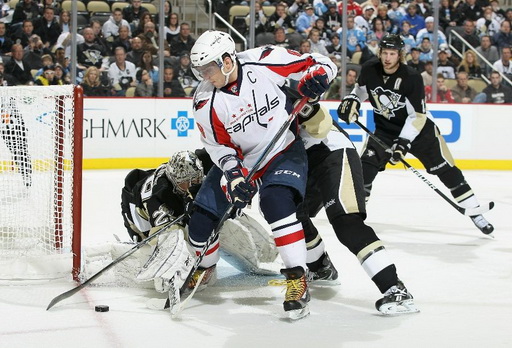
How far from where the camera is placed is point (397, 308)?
10.5ft

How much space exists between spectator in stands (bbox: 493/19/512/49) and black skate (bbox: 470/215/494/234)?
4360mm

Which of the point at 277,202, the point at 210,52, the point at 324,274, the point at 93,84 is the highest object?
the point at 210,52

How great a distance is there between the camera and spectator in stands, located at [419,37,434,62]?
8727mm

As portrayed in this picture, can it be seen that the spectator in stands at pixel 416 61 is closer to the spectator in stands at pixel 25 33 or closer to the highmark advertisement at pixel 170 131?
the highmark advertisement at pixel 170 131

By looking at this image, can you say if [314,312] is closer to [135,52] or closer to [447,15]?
[135,52]

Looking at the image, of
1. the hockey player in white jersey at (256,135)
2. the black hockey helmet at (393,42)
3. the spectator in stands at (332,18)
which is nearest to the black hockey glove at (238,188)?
the hockey player in white jersey at (256,135)

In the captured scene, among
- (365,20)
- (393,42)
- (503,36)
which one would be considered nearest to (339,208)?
(393,42)

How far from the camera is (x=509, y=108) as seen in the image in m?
8.69

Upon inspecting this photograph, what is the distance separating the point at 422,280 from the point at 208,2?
17.9ft

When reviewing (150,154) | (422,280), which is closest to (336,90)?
(150,154)

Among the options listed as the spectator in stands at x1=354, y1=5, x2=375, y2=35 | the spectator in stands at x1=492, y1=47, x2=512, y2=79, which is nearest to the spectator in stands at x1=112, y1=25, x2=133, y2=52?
the spectator in stands at x1=354, y1=5, x2=375, y2=35

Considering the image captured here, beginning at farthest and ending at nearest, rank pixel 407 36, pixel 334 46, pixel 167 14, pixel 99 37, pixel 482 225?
pixel 407 36 → pixel 334 46 → pixel 167 14 → pixel 99 37 → pixel 482 225

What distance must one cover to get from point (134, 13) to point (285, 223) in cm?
571

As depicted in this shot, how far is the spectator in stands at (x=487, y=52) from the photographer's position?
8867 millimetres
